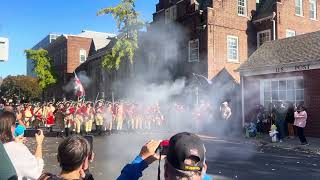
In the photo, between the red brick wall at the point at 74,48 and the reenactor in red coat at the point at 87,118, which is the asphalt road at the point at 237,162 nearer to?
the reenactor in red coat at the point at 87,118

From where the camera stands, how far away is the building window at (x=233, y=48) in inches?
979

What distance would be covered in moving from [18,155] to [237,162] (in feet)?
24.5

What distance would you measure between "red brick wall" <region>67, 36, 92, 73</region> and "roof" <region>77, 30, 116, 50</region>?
1.46 m

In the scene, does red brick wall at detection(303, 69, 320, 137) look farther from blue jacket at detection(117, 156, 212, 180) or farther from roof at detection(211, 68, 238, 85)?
blue jacket at detection(117, 156, 212, 180)

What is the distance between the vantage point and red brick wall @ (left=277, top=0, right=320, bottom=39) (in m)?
24.3

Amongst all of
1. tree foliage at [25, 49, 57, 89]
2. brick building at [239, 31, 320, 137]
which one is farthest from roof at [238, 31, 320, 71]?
tree foliage at [25, 49, 57, 89]

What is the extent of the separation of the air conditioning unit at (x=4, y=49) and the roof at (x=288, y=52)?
13.6 m

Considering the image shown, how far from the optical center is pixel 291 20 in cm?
2547

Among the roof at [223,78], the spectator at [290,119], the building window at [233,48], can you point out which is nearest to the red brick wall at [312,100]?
the spectator at [290,119]

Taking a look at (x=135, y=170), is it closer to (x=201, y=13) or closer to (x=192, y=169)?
(x=192, y=169)

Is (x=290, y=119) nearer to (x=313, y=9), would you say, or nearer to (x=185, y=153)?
(x=313, y=9)

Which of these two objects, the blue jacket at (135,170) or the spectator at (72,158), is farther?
the spectator at (72,158)

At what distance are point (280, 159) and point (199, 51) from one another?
14.8m

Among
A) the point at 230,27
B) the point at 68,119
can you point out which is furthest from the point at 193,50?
the point at 68,119
